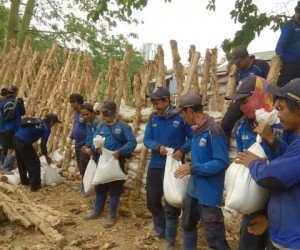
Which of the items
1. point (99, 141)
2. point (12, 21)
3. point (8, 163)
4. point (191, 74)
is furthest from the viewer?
point (12, 21)

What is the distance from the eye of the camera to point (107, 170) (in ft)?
15.7

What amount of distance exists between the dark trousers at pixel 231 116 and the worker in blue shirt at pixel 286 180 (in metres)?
1.79

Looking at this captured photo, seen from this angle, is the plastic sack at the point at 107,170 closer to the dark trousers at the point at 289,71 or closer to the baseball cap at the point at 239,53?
the baseball cap at the point at 239,53

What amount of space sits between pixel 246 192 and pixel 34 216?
2.95m

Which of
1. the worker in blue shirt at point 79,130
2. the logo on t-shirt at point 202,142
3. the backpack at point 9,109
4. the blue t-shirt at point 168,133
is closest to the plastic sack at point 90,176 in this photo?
the worker in blue shirt at point 79,130

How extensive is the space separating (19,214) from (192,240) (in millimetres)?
2189

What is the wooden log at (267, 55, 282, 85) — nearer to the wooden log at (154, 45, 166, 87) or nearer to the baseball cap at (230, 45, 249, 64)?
the baseball cap at (230, 45, 249, 64)

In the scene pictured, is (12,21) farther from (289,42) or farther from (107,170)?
(289,42)

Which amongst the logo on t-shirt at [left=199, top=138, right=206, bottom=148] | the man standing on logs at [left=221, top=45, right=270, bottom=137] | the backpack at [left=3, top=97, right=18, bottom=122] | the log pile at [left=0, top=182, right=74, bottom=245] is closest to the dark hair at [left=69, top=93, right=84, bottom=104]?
the backpack at [left=3, top=97, right=18, bottom=122]

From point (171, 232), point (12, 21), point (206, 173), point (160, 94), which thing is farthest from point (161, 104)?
point (12, 21)

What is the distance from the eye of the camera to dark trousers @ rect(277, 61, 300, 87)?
166 inches

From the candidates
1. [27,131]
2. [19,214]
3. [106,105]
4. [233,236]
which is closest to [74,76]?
[27,131]

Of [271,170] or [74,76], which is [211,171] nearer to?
[271,170]

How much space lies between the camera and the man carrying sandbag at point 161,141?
4004mm
